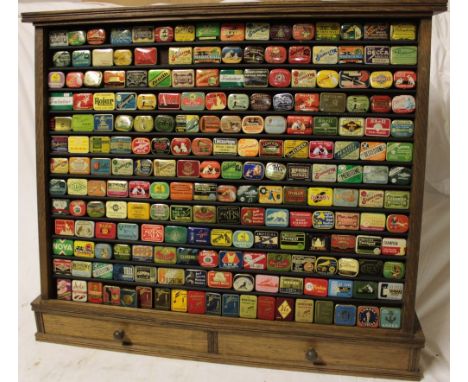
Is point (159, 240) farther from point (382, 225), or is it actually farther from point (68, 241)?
point (382, 225)

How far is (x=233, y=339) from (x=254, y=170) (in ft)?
1.92

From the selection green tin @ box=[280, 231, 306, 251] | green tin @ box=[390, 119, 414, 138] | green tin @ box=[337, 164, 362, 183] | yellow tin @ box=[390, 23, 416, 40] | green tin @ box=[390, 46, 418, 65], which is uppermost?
yellow tin @ box=[390, 23, 416, 40]

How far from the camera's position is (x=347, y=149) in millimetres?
1354

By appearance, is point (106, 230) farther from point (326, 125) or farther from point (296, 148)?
point (326, 125)

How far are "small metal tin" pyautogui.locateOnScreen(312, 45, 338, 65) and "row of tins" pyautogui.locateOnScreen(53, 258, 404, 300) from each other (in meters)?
0.65

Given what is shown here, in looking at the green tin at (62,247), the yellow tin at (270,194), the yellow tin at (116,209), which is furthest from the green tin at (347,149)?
the green tin at (62,247)

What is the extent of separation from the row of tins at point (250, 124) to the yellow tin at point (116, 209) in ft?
0.85

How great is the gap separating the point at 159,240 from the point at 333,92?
78 cm

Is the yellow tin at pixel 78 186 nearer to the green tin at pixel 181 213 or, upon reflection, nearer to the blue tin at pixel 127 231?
the blue tin at pixel 127 231

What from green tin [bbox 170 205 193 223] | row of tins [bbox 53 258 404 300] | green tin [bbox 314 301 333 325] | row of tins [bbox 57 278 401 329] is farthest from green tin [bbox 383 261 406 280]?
green tin [bbox 170 205 193 223]

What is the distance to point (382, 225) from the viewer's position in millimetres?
1360

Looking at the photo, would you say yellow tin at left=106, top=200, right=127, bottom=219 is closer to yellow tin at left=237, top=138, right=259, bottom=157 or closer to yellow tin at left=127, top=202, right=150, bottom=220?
yellow tin at left=127, top=202, right=150, bottom=220

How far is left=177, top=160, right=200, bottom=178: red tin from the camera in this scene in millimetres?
1433

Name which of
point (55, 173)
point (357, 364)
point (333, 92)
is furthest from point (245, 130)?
point (357, 364)
